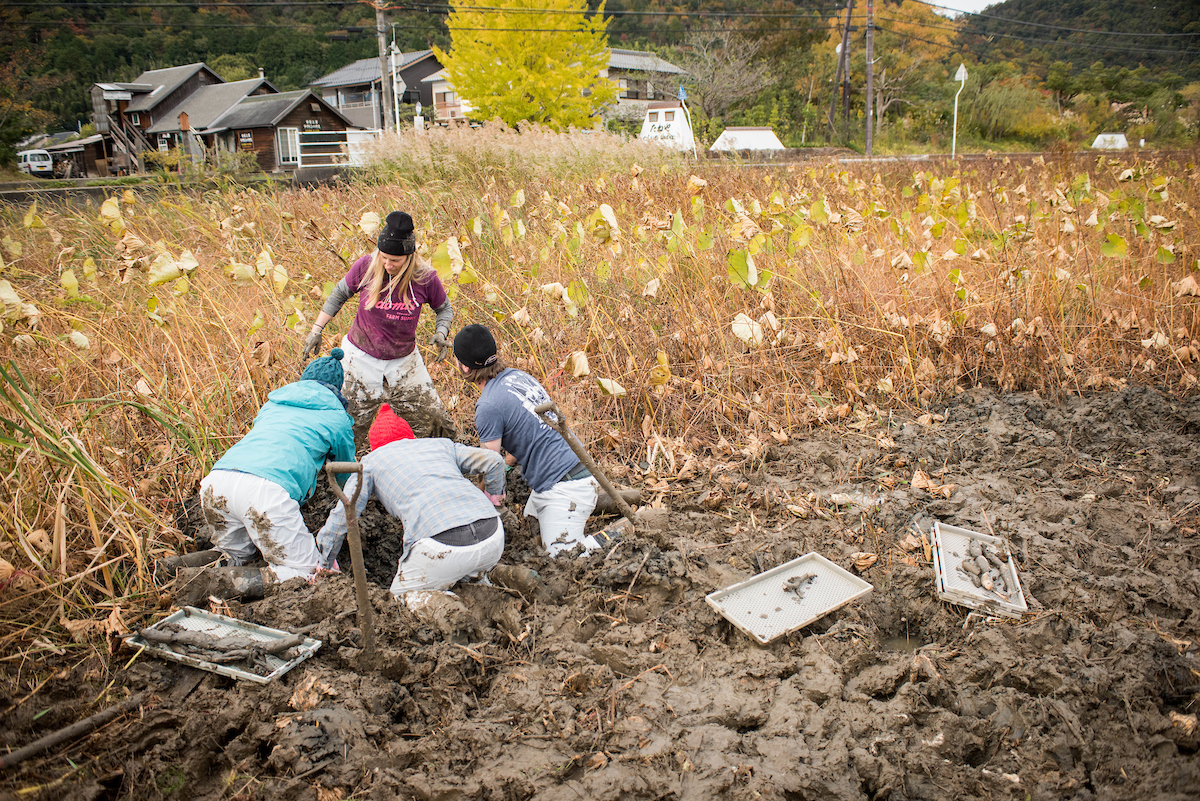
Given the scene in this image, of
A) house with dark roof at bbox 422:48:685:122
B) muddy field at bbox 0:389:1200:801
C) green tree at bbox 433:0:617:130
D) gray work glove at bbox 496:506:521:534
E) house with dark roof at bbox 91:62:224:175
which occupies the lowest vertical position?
muddy field at bbox 0:389:1200:801

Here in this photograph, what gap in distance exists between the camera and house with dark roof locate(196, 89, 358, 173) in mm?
30672

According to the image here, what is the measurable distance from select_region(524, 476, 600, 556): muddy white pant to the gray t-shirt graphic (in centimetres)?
6

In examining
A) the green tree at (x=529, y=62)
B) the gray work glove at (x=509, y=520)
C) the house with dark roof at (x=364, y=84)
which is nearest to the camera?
the gray work glove at (x=509, y=520)

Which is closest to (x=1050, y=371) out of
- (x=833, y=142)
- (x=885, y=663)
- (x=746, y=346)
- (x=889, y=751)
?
(x=746, y=346)

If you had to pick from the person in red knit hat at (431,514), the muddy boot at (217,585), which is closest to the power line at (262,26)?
the person in red knit hat at (431,514)

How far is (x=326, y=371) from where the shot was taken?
10.5ft

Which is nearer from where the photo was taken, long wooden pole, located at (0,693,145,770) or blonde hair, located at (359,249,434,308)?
long wooden pole, located at (0,693,145,770)

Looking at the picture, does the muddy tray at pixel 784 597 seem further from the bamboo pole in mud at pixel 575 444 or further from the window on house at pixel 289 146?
the window on house at pixel 289 146

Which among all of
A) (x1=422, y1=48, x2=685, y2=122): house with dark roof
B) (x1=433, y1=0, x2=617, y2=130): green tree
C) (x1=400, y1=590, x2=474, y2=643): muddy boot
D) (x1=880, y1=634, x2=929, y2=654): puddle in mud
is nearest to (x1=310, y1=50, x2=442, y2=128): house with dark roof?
(x1=422, y1=48, x2=685, y2=122): house with dark roof

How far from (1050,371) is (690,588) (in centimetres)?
293

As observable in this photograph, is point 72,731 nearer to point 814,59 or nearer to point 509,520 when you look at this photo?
point 509,520

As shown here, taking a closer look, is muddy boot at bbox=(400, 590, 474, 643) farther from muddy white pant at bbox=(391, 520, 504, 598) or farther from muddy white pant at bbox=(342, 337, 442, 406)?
muddy white pant at bbox=(342, 337, 442, 406)

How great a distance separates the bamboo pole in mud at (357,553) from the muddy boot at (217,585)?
0.58 metres

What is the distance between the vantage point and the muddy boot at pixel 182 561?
8.54ft
